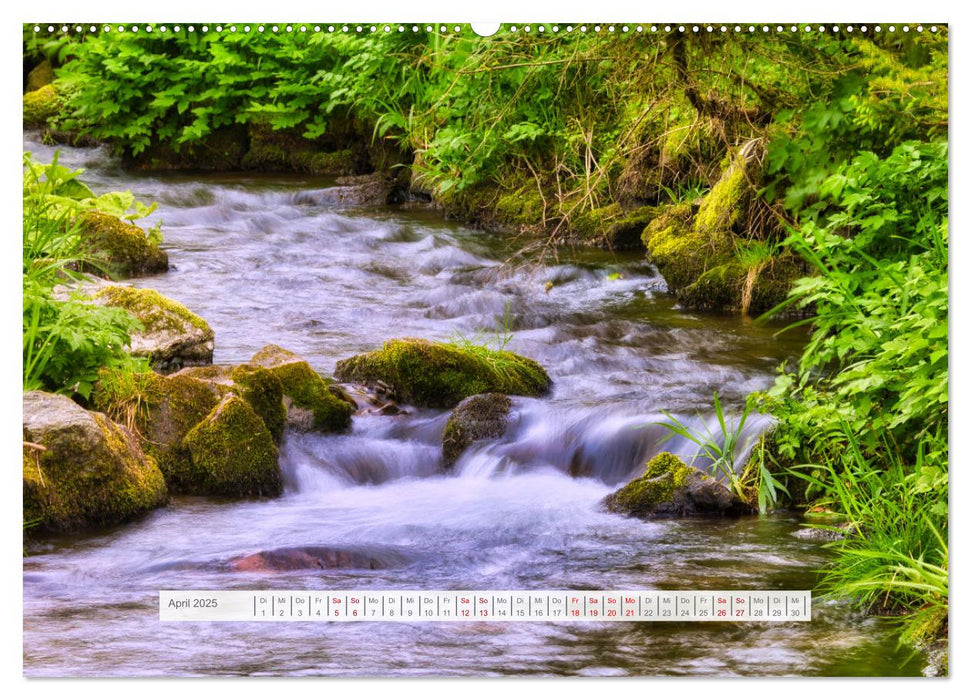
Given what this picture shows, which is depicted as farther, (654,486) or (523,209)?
(523,209)

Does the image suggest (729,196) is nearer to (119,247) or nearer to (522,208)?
(522,208)

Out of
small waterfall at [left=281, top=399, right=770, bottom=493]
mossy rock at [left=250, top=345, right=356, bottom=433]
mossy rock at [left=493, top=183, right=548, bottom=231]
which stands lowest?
small waterfall at [left=281, top=399, right=770, bottom=493]

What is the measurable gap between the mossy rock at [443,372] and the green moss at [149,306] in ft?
1.79

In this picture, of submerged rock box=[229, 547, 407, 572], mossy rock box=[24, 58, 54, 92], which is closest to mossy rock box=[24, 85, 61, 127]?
mossy rock box=[24, 58, 54, 92]

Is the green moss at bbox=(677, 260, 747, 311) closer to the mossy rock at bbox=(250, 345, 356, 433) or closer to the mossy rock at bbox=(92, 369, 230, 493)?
the mossy rock at bbox=(250, 345, 356, 433)

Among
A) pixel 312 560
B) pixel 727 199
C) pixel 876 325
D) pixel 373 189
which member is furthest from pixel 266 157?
pixel 876 325

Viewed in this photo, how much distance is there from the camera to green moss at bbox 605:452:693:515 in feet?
11.8

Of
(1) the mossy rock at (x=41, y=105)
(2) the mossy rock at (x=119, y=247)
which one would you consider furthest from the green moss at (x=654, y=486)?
(1) the mossy rock at (x=41, y=105)

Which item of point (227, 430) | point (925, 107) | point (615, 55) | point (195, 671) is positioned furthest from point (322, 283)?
point (925, 107)

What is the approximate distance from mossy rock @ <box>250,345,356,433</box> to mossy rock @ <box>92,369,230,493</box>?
177 millimetres

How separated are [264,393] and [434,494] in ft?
2.34

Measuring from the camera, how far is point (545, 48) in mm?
3564

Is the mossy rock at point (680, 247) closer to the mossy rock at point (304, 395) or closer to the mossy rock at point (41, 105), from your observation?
the mossy rock at point (304, 395)

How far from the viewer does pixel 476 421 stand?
12.3ft
